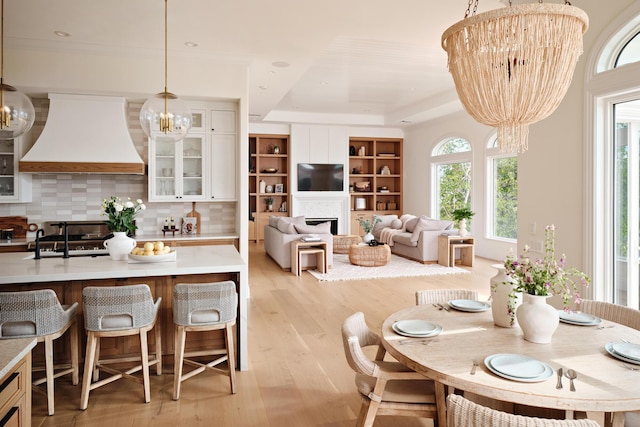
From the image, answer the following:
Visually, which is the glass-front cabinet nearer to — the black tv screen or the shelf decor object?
the shelf decor object

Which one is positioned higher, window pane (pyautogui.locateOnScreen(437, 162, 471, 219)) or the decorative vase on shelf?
window pane (pyautogui.locateOnScreen(437, 162, 471, 219))

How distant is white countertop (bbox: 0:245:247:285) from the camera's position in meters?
2.90

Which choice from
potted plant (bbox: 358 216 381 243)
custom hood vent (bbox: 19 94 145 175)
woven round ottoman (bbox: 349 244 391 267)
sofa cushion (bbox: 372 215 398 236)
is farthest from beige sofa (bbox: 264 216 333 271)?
custom hood vent (bbox: 19 94 145 175)

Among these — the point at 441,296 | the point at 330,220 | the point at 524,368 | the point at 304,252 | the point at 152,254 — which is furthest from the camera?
the point at 330,220

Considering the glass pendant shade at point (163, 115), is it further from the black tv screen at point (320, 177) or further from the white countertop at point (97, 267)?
the black tv screen at point (320, 177)

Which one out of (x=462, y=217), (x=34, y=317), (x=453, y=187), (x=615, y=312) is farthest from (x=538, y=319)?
(x=453, y=187)

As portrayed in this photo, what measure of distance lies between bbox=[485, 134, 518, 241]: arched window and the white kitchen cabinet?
25.5 feet

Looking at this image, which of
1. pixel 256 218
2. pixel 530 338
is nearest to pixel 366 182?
pixel 256 218

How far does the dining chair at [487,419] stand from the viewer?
1.25 meters

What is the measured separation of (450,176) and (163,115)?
8514 mm

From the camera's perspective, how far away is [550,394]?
1.51 meters

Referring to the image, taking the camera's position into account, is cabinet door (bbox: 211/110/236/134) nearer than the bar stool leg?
No

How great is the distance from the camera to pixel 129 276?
9.93 ft

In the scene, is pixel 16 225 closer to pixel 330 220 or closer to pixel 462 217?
pixel 462 217
